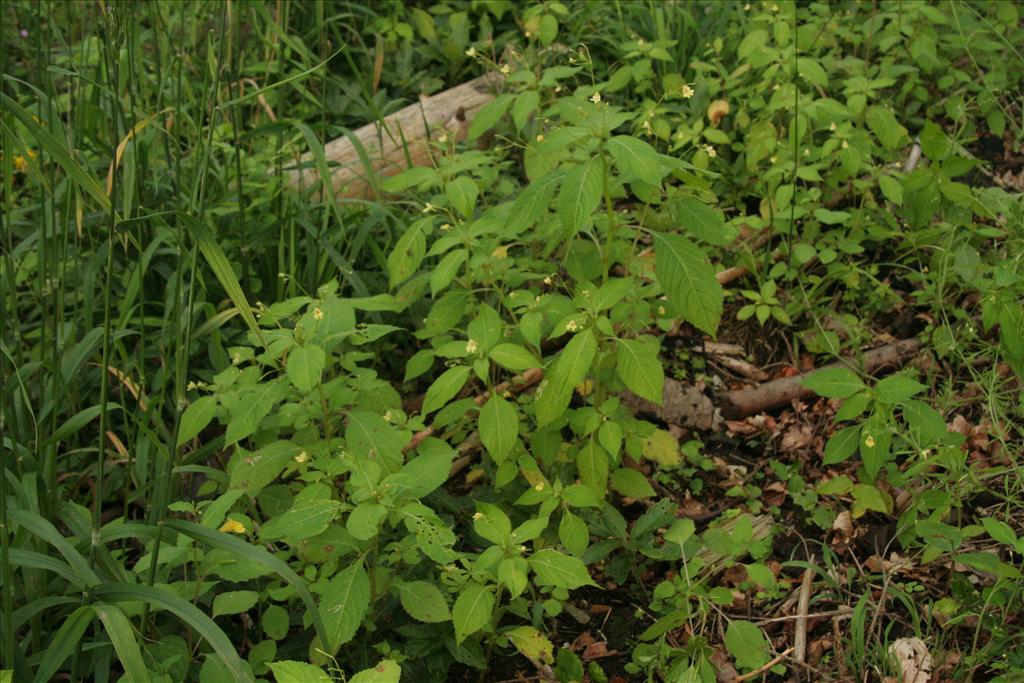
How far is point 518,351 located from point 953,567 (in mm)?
1096

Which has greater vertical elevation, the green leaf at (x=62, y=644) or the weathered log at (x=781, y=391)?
the green leaf at (x=62, y=644)

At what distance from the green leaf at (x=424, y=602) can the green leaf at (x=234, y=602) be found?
0.31 m

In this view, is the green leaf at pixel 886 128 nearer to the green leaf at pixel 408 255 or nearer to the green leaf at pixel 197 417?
the green leaf at pixel 408 255

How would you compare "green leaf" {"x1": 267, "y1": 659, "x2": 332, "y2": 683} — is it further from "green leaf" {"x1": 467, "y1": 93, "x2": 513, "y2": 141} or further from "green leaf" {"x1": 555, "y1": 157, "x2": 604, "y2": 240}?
"green leaf" {"x1": 467, "y1": 93, "x2": 513, "y2": 141}

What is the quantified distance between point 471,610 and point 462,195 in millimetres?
973

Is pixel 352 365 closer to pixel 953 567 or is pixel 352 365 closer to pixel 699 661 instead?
pixel 699 661

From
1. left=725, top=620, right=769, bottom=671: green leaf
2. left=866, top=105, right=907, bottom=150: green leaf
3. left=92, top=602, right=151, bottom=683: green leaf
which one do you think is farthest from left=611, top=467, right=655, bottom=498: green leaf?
left=866, top=105, right=907, bottom=150: green leaf

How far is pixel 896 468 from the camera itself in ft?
8.14

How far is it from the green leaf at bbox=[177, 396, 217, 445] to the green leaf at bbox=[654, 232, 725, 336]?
1055 millimetres

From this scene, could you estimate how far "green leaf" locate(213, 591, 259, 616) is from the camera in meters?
2.04

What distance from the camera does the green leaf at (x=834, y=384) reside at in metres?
2.32

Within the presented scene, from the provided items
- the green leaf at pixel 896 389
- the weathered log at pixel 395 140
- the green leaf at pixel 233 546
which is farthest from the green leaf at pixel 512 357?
the weathered log at pixel 395 140

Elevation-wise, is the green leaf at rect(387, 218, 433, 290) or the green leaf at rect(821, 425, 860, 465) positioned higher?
the green leaf at rect(387, 218, 433, 290)

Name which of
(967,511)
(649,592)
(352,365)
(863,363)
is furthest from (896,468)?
(352,365)
